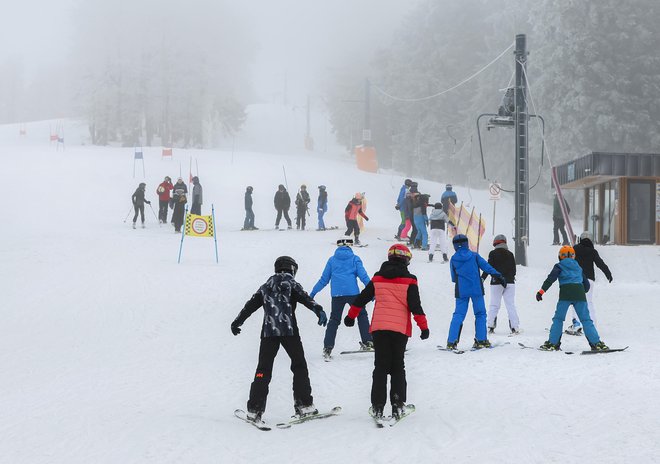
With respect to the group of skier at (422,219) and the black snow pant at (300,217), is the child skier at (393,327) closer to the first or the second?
the group of skier at (422,219)

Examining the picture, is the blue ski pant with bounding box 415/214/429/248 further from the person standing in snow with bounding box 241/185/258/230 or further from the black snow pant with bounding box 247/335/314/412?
the black snow pant with bounding box 247/335/314/412

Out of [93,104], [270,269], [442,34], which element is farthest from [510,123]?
[93,104]

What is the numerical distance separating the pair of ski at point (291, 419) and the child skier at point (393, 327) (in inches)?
15.0

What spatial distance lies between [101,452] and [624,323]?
Result: 999 cm

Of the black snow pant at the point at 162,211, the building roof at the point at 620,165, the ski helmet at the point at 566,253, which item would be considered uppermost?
the building roof at the point at 620,165

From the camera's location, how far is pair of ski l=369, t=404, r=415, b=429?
7114mm

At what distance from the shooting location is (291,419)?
7395 millimetres

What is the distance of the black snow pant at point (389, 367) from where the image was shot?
7.29 m

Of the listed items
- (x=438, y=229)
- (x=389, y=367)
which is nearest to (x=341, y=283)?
(x=389, y=367)

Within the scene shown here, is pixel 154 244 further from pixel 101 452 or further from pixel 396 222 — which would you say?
pixel 101 452

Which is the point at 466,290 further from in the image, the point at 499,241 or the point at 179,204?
the point at 179,204

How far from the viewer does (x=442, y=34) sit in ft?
218

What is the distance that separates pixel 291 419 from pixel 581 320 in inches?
182

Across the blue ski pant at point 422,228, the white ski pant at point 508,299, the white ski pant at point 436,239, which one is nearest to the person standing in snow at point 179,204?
the blue ski pant at point 422,228
